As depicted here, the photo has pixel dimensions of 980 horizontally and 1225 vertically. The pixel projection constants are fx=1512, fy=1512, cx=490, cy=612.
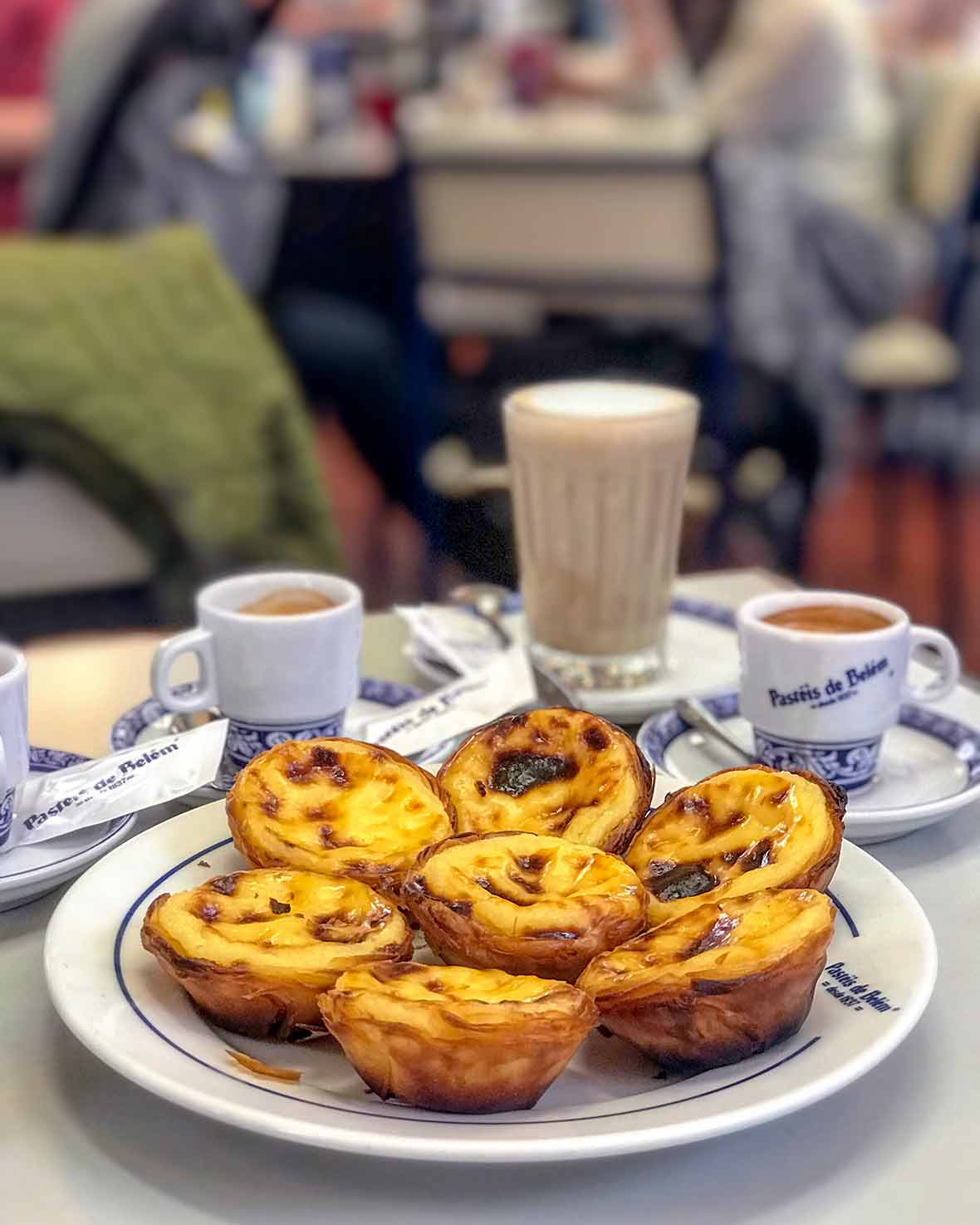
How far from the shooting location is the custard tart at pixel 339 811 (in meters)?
0.62

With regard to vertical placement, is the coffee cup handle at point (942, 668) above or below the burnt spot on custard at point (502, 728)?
below

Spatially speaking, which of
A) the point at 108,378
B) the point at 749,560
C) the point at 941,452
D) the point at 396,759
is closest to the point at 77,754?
the point at 396,759

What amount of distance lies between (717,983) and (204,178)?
245 cm

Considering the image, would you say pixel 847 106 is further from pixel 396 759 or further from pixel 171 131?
pixel 396 759

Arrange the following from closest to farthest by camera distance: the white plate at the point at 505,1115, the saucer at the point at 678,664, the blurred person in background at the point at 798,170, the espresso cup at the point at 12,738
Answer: the white plate at the point at 505,1115, the espresso cup at the point at 12,738, the saucer at the point at 678,664, the blurred person in background at the point at 798,170

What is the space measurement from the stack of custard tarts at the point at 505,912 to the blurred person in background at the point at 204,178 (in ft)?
6.30

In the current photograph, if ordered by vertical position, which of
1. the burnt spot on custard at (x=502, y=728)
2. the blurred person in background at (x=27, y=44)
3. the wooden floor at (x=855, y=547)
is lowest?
the wooden floor at (x=855, y=547)

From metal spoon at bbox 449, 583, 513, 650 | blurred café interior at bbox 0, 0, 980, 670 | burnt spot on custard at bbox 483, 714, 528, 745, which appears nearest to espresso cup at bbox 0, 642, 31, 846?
burnt spot on custard at bbox 483, 714, 528, 745

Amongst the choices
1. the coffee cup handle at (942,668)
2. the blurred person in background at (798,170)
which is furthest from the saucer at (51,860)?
→ the blurred person in background at (798,170)

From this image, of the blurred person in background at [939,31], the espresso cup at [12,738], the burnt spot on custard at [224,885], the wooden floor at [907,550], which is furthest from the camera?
the blurred person in background at [939,31]

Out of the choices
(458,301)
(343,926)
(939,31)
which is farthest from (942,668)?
(939,31)

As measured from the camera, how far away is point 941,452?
397 centimetres

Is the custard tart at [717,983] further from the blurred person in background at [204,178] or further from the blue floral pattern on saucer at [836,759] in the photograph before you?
the blurred person in background at [204,178]

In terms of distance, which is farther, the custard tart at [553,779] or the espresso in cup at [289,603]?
the espresso in cup at [289,603]
